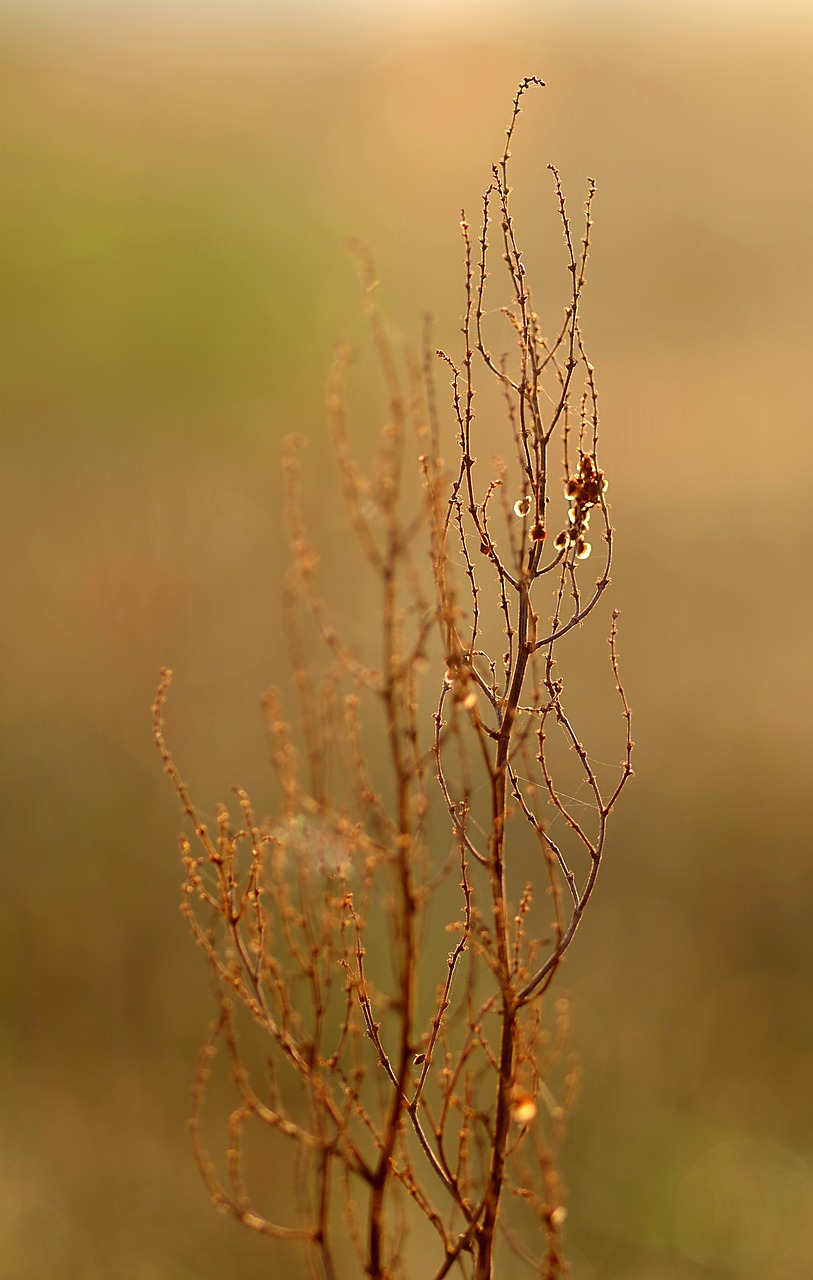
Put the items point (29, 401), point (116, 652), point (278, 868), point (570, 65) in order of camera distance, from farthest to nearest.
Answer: point (29, 401) < point (116, 652) < point (570, 65) < point (278, 868)

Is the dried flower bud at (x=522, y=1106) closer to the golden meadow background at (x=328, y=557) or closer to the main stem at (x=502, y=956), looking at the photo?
the main stem at (x=502, y=956)

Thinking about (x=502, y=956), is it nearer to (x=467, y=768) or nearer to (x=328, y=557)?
(x=467, y=768)

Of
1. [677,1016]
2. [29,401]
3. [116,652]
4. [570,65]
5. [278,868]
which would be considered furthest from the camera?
[29,401]

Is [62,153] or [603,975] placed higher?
[62,153]

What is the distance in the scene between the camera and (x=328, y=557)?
3.05 metres

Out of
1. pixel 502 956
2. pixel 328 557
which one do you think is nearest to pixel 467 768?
pixel 502 956

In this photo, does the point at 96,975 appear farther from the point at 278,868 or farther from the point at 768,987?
the point at 278,868

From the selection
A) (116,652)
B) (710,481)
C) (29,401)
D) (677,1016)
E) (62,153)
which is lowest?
(677,1016)

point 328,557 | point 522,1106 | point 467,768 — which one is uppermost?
point 328,557

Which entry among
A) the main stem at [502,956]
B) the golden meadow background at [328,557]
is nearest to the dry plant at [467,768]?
the main stem at [502,956]

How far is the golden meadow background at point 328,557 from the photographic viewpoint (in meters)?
2.50

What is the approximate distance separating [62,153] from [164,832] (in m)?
2.31

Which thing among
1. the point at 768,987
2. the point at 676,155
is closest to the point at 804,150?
the point at 676,155

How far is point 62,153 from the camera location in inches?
134
